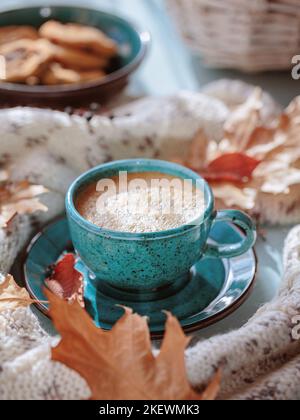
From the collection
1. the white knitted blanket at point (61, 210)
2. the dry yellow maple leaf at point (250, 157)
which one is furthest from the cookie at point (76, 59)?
the dry yellow maple leaf at point (250, 157)

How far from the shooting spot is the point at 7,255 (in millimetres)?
646

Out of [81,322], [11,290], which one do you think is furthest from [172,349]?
[11,290]

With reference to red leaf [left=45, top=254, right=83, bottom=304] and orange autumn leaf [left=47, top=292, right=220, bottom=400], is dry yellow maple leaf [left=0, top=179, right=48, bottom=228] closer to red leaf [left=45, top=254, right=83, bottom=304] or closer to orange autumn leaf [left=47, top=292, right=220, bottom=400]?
red leaf [left=45, top=254, right=83, bottom=304]

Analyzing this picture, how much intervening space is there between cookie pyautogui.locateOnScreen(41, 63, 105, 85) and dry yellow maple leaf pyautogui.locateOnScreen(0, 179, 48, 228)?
0.75 feet

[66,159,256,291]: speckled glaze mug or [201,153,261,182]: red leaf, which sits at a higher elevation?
[66,159,256,291]: speckled glaze mug

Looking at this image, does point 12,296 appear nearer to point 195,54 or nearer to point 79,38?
point 79,38

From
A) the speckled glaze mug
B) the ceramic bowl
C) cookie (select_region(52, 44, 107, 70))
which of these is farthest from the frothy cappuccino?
cookie (select_region(52, 44, 107, 70))

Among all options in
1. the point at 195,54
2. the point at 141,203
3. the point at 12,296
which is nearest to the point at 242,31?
the point at 195,54

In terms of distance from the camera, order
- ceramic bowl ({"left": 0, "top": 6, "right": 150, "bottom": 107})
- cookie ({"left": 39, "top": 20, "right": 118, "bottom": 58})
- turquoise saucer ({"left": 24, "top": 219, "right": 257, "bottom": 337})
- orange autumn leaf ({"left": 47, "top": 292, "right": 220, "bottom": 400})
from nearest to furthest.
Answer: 1. orange autumn leaf ({"left": 47, "top": 292, "right": 220, "bottom": 400})
2. turquoise saucer ({"left": 24, "top": 219, "right": 257, "bottom": 337})
3. ceramic bowl ({"left": 0, "top": 6, "right": 150, "bottom": 107})
4. cookie ({"left": 39, "top": 20, "right": 118, "bottom": 58})

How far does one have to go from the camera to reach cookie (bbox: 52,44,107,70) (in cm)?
95

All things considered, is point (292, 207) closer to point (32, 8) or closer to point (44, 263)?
point (44, 263)

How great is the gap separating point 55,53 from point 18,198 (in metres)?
0.33

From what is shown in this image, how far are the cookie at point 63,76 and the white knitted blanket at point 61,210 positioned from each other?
0.10 m

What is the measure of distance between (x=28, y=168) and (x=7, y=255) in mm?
129
